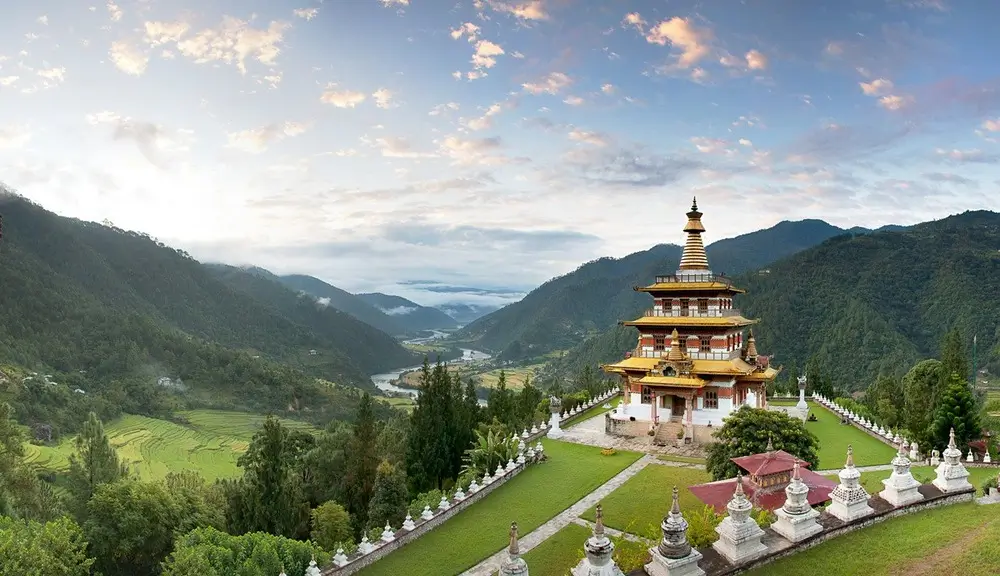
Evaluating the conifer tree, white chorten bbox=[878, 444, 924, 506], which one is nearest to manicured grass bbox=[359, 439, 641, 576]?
the conifer tree

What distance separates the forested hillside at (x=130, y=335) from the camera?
76938mm

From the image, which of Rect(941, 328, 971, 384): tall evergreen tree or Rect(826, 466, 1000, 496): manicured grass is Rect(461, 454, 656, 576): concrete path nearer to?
Rect(826, 466, 1000, 496): manicured grass

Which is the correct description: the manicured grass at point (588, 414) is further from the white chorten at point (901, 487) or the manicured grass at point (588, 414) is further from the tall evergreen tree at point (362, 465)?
the white chorten at point (901, 487)

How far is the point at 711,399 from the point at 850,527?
1776 cm

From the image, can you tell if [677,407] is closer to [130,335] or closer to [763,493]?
[763,493]

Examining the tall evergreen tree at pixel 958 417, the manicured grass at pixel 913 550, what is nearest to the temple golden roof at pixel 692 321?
the tall evergreen tree at pixel 958 417

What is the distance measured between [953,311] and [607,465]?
83389mm

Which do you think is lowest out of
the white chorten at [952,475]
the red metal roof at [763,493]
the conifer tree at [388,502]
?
the conifer tree at [388,502]

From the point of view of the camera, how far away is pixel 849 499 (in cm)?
1087

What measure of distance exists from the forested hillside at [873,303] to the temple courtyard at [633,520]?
169 ft

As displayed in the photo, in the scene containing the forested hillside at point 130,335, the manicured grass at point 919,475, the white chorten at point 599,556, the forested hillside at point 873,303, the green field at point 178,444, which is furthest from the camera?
the forested hillside at point 130,335

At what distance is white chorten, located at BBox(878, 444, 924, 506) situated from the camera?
11.5m

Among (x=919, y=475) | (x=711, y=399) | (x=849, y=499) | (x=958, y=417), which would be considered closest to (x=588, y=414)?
(x=711, y=399)

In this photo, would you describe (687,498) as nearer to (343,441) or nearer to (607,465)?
(607,465)
